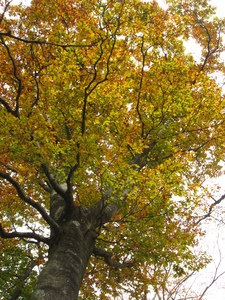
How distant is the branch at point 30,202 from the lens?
383 cm

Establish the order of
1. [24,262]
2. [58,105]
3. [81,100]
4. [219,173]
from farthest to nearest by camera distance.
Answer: [219,173] < [24,262] < [81,100] < [58,105]

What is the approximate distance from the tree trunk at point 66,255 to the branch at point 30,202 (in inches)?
11.2

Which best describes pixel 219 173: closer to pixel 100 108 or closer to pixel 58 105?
pixel 100 108

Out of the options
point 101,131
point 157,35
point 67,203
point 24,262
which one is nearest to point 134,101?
point 157,35

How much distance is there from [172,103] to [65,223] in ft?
10.9

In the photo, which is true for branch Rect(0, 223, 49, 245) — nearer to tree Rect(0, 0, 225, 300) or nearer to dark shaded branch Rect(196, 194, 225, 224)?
tree Rect(0, 0, 225, 300)

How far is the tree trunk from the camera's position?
3562 mm

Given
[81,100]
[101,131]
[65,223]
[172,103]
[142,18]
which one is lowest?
[65,223]

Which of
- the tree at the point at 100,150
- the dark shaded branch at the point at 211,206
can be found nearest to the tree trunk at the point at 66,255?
the tree at the point at 100,150

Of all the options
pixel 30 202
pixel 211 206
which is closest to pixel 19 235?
pixel 30 202

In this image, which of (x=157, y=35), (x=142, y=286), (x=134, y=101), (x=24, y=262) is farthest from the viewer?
(x=24, y=262)

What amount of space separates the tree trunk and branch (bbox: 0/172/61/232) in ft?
0.93

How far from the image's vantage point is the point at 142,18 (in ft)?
19.1

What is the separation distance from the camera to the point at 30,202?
4008 mm
